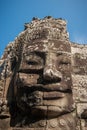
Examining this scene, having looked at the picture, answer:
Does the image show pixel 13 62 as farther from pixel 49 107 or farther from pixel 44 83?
pixel 49 107

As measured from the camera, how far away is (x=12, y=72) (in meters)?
6.24

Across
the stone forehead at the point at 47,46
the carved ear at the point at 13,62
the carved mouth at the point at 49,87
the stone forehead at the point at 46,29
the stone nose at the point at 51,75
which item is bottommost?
the carved mouth at the point at 49,87

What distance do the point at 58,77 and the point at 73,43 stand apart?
2248 millimetres

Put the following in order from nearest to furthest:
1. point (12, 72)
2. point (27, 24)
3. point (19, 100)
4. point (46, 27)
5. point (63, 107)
A: point (63, 107) < point (19, 100) < point (12, 72) < point (46, 27) < point (27, 24)

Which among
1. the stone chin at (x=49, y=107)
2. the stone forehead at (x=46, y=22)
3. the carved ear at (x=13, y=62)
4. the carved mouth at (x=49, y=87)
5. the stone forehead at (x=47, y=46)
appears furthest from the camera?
the stone forehead at (x=46, y=22)

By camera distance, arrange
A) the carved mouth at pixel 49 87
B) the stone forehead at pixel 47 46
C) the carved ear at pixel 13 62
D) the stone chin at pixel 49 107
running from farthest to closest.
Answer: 1. the carved ear at pixel 13 62
2. the stone forehead at pixel 47 46
3. the carved mouth at pixel 49 87
4. the stone chin at pixel 49 107

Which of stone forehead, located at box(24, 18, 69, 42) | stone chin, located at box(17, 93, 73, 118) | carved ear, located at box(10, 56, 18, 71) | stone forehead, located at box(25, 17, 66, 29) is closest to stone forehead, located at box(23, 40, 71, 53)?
stone forehead, located at box(24, 18, 69, 42)

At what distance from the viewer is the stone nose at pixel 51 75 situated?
16.9 ft

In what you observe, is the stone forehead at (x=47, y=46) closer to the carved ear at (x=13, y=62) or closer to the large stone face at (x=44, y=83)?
the large stone face at (x=44, y=83)

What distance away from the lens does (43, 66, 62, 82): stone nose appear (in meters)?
5.16

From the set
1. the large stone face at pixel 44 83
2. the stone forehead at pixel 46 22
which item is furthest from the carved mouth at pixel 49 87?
the stone forehead at pixel 46 22

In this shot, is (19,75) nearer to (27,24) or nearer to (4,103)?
(4,103)

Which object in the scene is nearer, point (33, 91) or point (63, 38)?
point (33, 91)

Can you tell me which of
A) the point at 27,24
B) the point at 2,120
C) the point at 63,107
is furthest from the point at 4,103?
the point at 27,24
